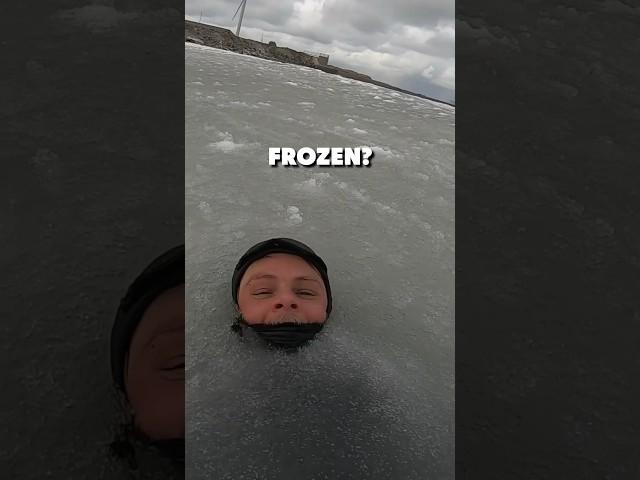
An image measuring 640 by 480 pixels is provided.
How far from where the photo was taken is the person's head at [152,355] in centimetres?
236

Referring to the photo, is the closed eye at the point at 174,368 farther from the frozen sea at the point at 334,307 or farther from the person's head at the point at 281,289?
the person's head at the point at 281,289

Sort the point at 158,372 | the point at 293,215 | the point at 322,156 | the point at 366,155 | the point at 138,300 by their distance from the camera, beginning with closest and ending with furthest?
the point at 158,372 < the point at 138,300 < the point at 293,215 < the point at 322,156 < the point at 366,155

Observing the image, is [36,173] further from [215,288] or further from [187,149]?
[215,288]

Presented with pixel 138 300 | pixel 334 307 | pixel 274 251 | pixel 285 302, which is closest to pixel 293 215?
pixel 274 251

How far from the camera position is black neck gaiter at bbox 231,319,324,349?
2951 mm

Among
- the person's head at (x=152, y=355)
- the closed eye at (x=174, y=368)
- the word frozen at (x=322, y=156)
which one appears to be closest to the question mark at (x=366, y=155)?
the word frozen at (x=322, y=156)

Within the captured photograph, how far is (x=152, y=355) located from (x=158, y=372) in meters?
0.10

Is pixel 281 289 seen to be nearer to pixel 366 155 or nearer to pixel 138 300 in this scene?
pixel 138 300

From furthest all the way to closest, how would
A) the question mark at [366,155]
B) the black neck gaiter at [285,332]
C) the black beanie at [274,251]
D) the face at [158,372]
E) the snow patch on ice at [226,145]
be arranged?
the question mark at [366,155]
the snow patch on ice at [226,145]
the black beanie at [274,251]
the black neck gaiter at [285,332]
the face at [158,372]

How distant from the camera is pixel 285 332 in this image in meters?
2.95

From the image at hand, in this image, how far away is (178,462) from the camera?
245 centimetres

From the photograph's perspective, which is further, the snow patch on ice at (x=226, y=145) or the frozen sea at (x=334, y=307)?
the snow patch on ice at (x=226, y=145)

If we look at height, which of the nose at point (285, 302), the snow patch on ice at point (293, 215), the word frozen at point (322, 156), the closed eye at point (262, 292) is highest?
the word frozen at point (322, 156)

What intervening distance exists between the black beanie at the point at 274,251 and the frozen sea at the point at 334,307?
183 millimetres
